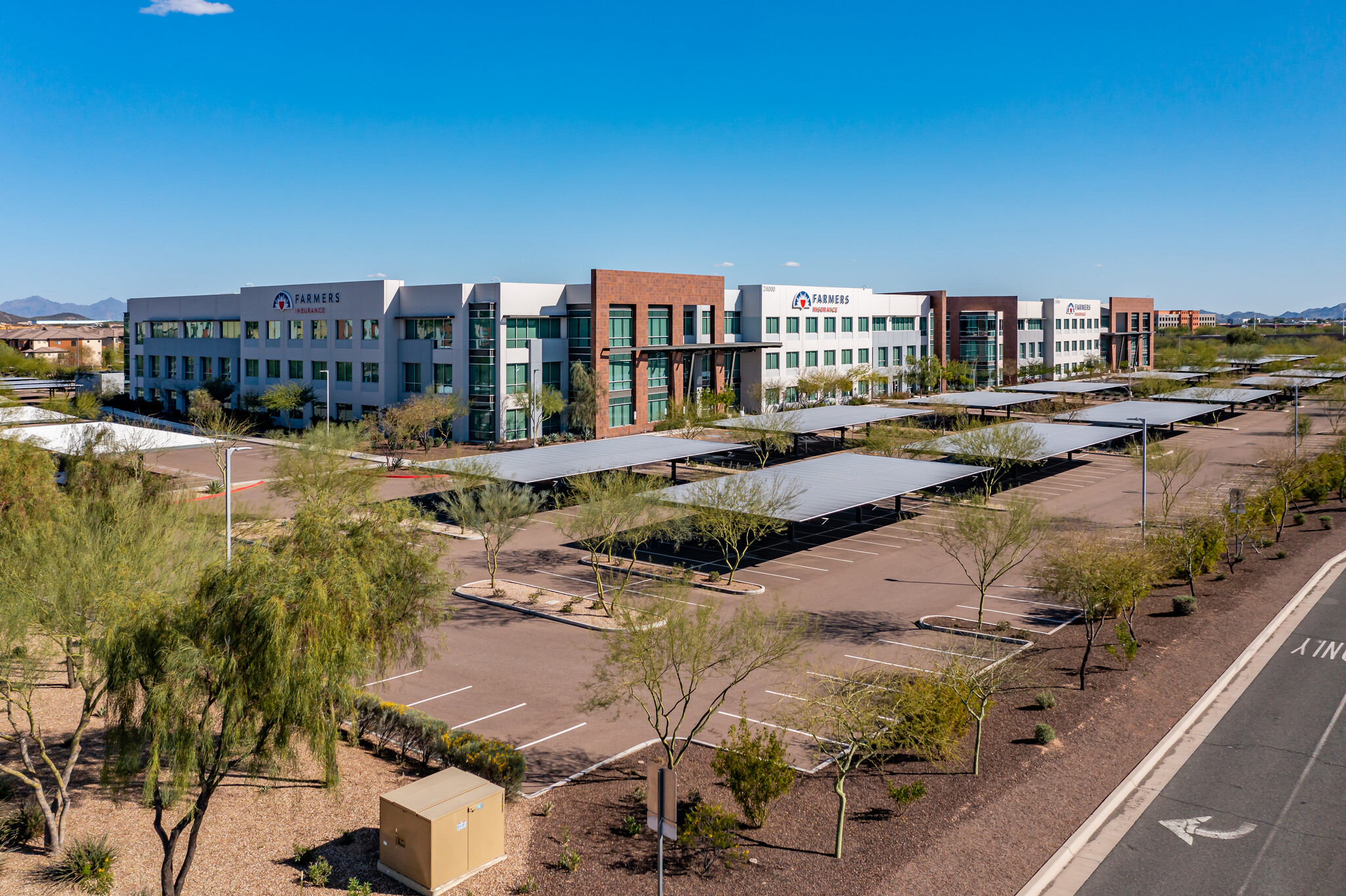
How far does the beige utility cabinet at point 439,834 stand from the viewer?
13625mm

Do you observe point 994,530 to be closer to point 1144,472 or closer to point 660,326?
point 1144,472

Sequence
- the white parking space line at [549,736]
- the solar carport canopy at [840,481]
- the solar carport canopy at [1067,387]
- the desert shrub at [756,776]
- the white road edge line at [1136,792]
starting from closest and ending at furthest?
1. the white road edge line at [1136,792]
2. the desert shrub at [756,776]
3. the white parking space line at [549,736]
4. the solar carport canopy at [840,481]
5. the solar carport canopy at [1067,387]

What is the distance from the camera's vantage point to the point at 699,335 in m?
81.3

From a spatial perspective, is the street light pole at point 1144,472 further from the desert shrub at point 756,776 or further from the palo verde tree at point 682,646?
the desert shrub at point 756,776

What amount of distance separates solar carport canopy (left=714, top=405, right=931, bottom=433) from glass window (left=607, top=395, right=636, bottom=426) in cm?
1101

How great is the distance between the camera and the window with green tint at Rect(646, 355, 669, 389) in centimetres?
7625

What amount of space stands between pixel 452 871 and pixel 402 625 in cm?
454

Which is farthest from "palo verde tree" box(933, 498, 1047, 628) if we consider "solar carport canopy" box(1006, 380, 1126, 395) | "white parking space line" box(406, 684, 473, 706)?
"solar carport canopy" box(1006, 380, 1126, 395)

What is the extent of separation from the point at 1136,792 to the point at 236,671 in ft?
51.0

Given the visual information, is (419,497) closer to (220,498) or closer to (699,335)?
(220,498)

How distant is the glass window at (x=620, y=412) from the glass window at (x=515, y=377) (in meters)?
7.19

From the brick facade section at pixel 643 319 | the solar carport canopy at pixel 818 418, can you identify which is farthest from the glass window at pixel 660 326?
the solar carport canopy at pixel 818 418

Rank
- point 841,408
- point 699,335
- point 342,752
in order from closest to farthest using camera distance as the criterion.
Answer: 1. point 342,752
2. point 841,408
3. point 699,335

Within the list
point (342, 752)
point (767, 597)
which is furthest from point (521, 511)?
point (342, 752)
